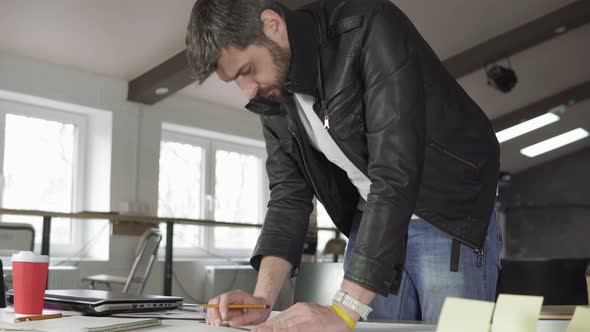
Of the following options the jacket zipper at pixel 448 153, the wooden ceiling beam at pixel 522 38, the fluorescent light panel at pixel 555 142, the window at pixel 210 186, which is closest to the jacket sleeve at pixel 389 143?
the jacket zipper at pixel 448 153

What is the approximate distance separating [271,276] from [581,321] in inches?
29.7

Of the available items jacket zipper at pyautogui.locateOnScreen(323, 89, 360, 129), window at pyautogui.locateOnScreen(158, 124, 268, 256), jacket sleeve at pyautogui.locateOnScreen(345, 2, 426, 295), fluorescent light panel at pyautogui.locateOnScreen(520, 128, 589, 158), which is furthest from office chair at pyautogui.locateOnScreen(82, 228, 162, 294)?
fluorescent light panel at pyautogui.locateOnScreen(520, 128, 589, 158)

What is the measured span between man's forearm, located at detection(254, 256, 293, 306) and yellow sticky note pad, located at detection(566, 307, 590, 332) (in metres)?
0.72

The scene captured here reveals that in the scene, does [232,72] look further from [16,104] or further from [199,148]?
[199,148]

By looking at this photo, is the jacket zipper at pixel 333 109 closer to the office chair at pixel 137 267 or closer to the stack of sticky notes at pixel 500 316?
the stack of sticky notes at pixel 500 316

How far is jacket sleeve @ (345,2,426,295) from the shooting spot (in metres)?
1.03

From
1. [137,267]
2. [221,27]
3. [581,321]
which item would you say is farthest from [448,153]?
[137,267]

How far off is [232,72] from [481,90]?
7701 mm

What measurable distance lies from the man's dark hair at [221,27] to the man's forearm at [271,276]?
0.41 metres

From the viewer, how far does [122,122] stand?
6145 millimetres

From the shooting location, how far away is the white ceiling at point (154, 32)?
4.97m

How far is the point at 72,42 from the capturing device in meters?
5.36

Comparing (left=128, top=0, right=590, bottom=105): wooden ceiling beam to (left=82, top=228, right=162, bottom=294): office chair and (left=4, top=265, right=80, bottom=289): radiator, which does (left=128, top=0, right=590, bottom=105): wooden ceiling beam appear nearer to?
(left=82, top=228, right=162, bottom=294): office chair

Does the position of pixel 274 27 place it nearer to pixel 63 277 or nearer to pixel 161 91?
pixel 63 277
